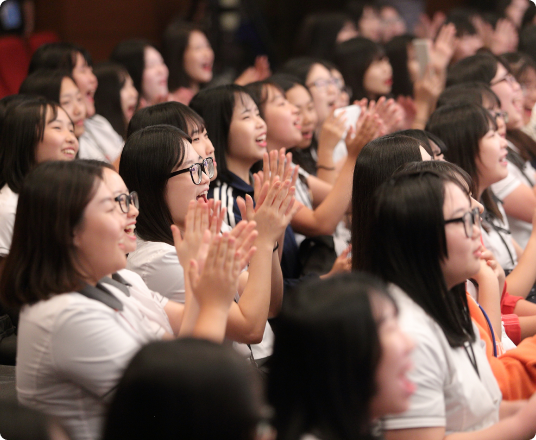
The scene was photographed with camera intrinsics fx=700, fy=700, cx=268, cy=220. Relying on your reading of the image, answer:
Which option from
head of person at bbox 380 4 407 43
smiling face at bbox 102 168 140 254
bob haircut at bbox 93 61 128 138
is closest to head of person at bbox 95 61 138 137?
bob haircut at bbox 93 61 128 138

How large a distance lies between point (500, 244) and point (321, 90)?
5.05 ft

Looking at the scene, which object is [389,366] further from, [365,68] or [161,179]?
[365,68]

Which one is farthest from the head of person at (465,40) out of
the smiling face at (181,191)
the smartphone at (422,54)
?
the smiling face at (181,191)

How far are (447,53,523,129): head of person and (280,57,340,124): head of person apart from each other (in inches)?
29.1

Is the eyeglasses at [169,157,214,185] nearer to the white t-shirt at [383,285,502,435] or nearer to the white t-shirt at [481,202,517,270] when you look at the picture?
the white t-shirt at [383,285,502,435]

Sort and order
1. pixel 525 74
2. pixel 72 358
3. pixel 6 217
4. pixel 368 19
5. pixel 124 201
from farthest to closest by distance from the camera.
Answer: pixel 368 19 < pixel 525 74 < pixel 6 217 < pixel 124 201 < pixel 72 358

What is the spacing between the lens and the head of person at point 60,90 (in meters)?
3.30

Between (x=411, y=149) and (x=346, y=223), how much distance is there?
1.26 metres

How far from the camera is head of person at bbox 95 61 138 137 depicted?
3.98 m

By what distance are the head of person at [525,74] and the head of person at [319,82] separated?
3.76ft

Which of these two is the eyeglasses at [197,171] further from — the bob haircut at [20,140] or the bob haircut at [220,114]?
the bob haircut at [20,140]

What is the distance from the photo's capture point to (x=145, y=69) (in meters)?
4.45

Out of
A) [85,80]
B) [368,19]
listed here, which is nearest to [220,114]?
[85,80]

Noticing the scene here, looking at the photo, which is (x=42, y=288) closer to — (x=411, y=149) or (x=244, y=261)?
(x=244, y=261)
